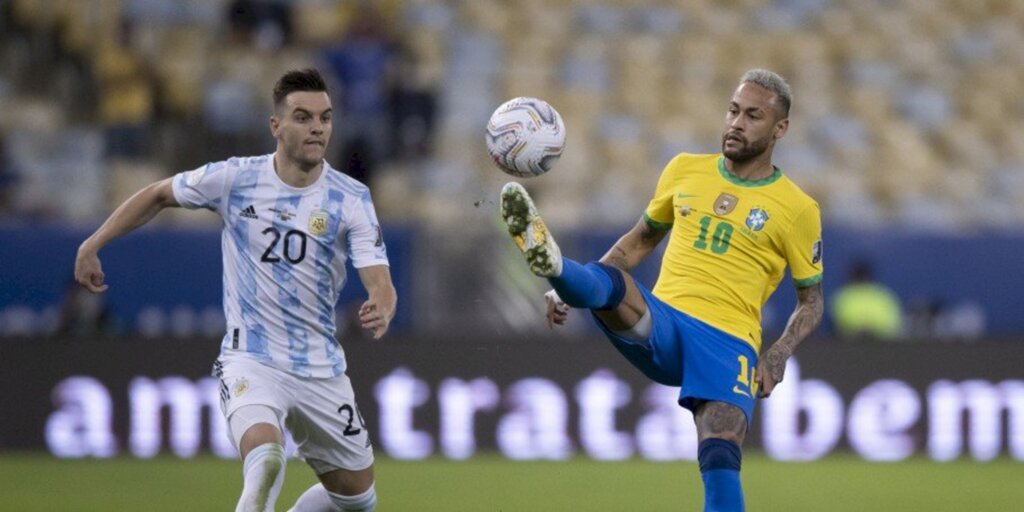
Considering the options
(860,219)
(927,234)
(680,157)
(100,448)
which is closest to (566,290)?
(680,157)

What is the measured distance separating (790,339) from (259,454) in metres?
2.37

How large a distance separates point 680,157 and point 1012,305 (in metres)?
9.49

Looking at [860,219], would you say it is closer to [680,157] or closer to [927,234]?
[927,234]

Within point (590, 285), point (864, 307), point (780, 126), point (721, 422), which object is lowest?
point (721, 422)

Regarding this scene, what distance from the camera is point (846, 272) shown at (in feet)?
53.8

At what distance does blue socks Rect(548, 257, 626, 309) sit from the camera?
7.11 meters

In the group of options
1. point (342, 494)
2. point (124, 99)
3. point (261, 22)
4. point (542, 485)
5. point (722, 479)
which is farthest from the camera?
point (261, 22)

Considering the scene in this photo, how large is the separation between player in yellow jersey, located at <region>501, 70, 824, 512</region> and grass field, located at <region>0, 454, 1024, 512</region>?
3.12 metres

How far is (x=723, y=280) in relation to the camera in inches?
309

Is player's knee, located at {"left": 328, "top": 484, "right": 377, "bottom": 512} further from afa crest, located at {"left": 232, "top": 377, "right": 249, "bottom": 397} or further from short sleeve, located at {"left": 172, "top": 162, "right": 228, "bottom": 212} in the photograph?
short sleeve, located at {"left": 172, "top": 162, "right": 228, "bottom": 212}

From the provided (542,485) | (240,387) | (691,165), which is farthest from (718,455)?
(542,485)

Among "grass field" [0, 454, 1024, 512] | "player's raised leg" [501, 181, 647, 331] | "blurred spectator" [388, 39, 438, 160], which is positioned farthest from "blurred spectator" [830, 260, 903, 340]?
"player's raised leg" [501, 181, 647, 331]

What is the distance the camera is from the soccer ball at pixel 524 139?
754 centimetres

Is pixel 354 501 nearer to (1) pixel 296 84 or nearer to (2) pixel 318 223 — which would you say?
(2) pixel 318 223
